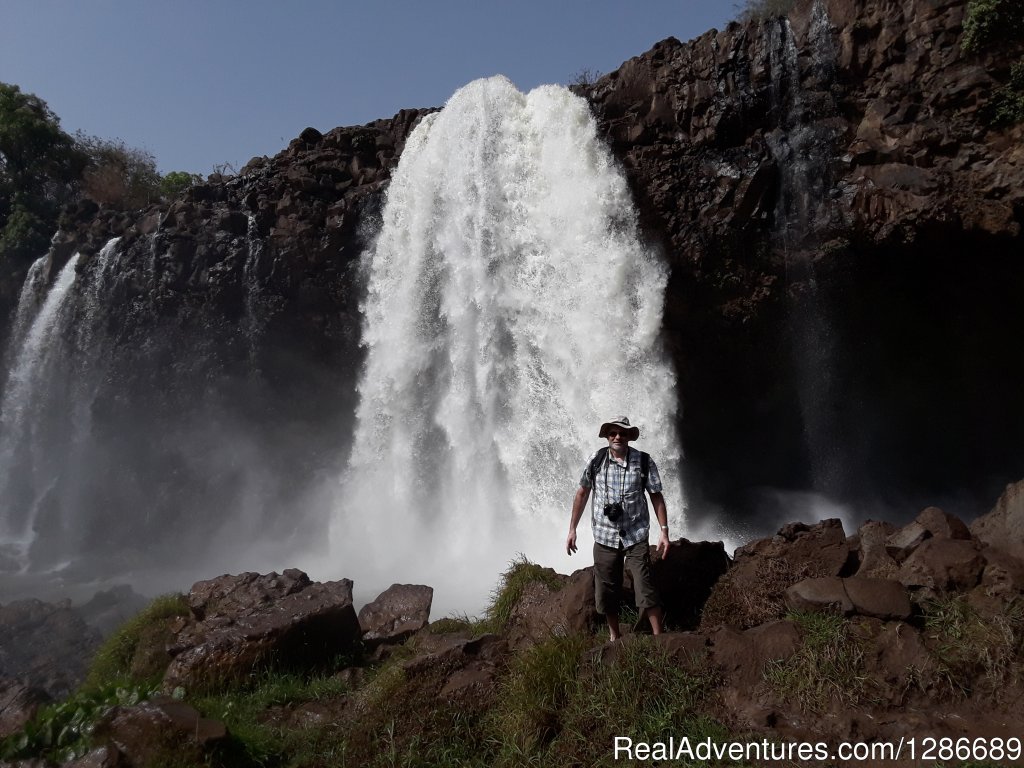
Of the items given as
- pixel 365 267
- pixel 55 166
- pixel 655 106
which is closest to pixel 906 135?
pixel 655 106

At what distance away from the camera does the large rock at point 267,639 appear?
5.71 meters

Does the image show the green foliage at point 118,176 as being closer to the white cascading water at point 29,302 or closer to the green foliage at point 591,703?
the white cascading water at point 29,302

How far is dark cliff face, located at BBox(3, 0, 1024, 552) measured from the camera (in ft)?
36.9

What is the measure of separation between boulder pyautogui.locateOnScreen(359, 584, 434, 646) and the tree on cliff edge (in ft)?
73.4

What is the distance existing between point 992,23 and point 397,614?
41.0ft

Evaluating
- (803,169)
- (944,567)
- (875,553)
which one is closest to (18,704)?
(875,553)

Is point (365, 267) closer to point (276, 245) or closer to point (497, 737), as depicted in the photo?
point (276, 245)

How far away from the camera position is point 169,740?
385cm

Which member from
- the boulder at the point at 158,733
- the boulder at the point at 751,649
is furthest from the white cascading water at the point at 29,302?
the boulder at the point at 751,649

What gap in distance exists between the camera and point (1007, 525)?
5.30 m

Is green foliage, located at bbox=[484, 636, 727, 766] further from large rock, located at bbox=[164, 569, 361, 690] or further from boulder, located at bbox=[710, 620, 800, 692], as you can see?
large rock, located at bbox=[164, 569, 361, 690]

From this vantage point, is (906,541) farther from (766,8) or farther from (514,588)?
(766,8)

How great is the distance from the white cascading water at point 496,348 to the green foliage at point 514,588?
410cm

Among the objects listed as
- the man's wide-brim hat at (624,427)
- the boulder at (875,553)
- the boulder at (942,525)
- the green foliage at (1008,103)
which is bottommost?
the boulder at (875,553)
